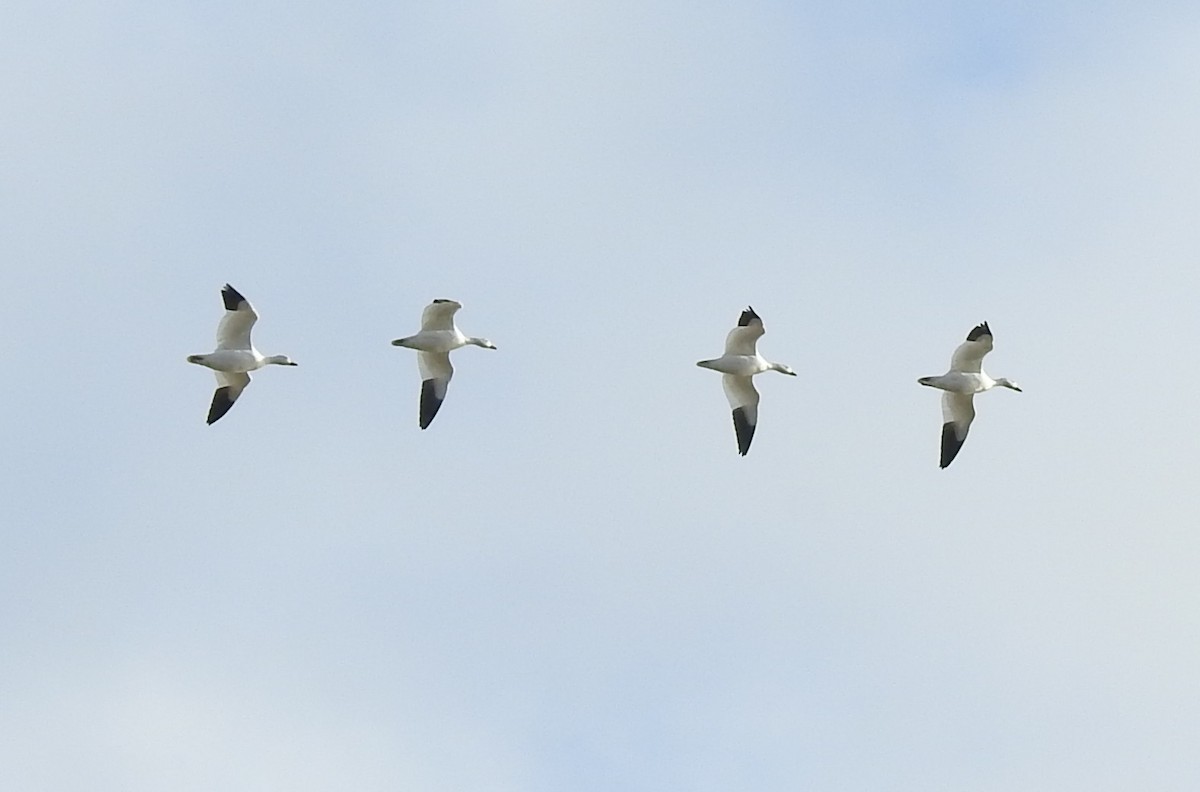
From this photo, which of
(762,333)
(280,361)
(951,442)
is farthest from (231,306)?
(951,442)

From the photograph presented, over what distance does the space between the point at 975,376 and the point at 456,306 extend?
992 cm

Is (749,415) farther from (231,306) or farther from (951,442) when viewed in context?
(231,306)

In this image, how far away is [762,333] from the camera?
195 ft

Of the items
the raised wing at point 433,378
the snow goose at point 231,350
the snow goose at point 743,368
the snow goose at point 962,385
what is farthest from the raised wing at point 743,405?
the snow goose at point 231,350

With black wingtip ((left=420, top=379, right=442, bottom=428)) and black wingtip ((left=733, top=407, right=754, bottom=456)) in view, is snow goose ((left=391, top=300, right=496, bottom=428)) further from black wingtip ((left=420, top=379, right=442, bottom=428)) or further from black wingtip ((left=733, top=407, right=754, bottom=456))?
black wingtip ((left=733, top=407, right=754, bottom=456))

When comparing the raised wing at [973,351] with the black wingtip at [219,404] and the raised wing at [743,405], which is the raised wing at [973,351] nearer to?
the raised wing at [743,405]

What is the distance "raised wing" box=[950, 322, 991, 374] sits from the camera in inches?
2318

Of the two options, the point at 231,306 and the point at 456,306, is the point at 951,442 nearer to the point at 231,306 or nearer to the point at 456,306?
the point at 456,306

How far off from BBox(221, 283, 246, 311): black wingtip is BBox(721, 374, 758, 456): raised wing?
955 centimetres

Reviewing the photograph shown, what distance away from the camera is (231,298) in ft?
189

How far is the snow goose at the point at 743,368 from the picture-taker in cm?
5916

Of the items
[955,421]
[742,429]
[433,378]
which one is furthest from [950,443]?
[433,378]

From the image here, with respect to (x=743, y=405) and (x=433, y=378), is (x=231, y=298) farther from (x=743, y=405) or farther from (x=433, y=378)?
(x=743, y=405)

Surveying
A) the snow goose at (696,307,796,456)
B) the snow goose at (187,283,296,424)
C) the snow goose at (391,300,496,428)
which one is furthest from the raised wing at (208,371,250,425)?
the snow goose at (696,307,796,456)
